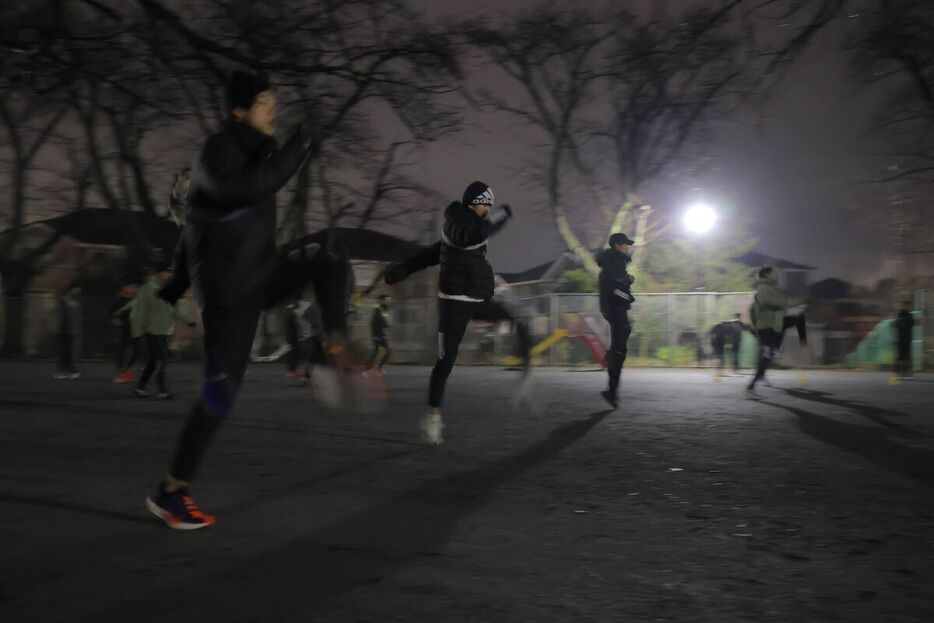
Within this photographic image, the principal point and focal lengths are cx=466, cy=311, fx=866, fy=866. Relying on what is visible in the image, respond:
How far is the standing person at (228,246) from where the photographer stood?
3881 millimetres

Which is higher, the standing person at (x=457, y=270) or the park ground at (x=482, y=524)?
the standing person at (x=457, y=270)

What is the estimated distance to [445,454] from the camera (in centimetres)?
646

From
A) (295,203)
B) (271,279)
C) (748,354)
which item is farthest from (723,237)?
(271,279)

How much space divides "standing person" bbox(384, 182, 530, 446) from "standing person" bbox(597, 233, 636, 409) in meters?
3.17

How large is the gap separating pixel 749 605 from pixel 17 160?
33.0m

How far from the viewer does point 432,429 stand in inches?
273

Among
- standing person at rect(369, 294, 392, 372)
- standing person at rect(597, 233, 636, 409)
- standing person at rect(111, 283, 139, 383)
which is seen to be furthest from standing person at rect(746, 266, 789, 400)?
standing person at rect(111, 283, 139, 383)

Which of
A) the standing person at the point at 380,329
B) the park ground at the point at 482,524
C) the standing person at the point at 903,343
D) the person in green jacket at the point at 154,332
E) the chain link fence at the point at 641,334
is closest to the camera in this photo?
the park ground at the point at 482,524

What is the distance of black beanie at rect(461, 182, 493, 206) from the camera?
6.71 m

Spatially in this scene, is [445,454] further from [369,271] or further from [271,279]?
[369,271]

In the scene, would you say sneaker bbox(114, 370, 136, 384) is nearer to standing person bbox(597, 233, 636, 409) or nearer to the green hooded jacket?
standing person bbox(597, 233, 636, 409)

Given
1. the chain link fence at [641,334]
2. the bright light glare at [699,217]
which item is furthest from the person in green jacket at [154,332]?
the bright light glare at [699,217]

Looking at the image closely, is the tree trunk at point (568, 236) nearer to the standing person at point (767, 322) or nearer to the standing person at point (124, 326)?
the standing person at point (124, 326)

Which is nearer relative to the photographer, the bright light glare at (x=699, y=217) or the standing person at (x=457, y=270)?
the standing person at (x=457, y=270)
